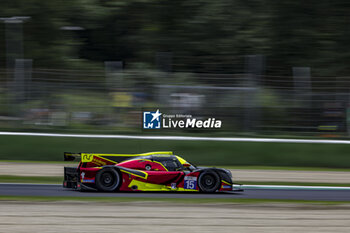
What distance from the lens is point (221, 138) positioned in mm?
10945

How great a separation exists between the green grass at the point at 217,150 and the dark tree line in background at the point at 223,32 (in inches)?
211

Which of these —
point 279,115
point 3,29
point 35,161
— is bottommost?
point 35,161

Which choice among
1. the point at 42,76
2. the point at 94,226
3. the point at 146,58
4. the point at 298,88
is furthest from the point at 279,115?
the point at 146,58

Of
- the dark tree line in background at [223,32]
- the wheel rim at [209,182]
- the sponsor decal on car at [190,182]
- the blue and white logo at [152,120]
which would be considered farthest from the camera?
the dark tree line in background at [223,32]

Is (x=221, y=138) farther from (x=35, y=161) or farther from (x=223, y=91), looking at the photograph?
(x=35, y=161)

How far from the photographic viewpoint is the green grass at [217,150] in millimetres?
10758

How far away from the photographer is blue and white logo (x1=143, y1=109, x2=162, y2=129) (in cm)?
1107

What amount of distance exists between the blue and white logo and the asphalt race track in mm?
3471

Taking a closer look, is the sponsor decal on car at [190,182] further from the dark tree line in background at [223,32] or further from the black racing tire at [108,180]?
the dark tree line in background at [223,32]

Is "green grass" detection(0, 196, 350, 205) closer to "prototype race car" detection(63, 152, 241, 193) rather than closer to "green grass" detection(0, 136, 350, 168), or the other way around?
"prototype race car" detection(63, 152, 241, 193)

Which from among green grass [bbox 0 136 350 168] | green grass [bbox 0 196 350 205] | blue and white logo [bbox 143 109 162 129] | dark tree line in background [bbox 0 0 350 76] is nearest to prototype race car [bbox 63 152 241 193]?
green grass [bbox 0 196 350 205]

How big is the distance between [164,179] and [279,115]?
475 centimetres

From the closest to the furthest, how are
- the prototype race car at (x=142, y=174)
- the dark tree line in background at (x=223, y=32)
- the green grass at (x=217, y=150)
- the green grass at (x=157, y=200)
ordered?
the green grass at (x=157, y=200) → the prototype race car at (x=142, y=174) → the green grass at (x=217, y=150) → the dark tree line in background at (x=223, y=32)

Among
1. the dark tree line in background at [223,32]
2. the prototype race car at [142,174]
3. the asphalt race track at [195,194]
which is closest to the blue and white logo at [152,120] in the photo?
the asphalt race track at [195,194]
